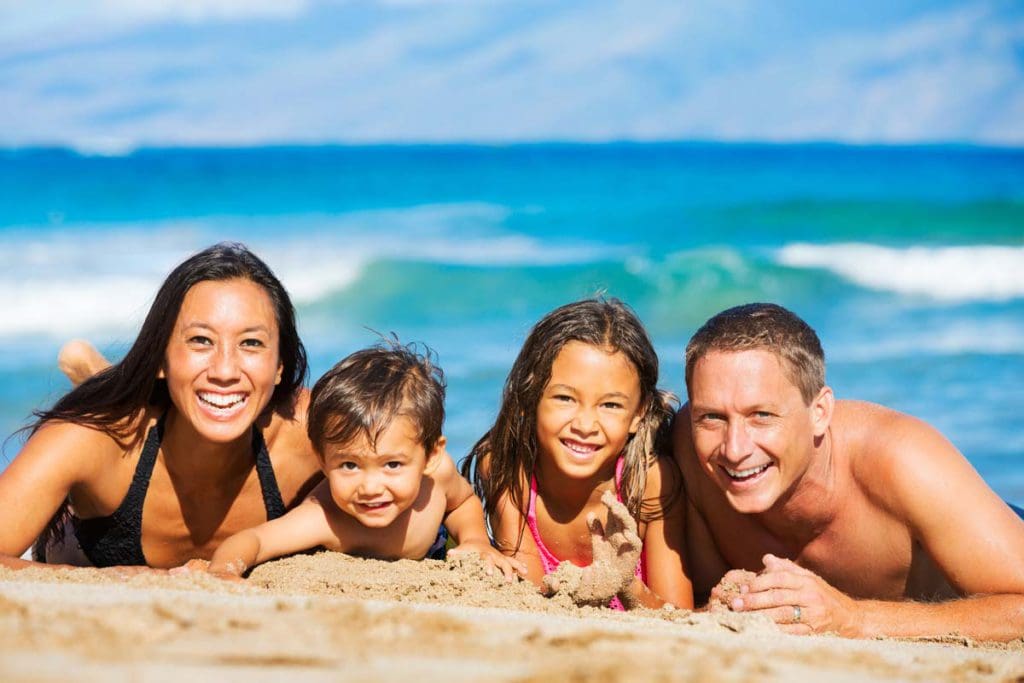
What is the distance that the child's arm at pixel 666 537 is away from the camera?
175 inches

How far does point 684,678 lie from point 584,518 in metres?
2.46

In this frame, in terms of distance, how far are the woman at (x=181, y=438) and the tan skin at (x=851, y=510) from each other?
5.24ft

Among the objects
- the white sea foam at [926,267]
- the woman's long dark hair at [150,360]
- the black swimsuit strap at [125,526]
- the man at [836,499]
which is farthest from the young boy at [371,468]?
the white sea foam at [926,267]

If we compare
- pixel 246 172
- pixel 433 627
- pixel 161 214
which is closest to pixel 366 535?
pixel 433 627

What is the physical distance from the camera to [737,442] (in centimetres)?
394

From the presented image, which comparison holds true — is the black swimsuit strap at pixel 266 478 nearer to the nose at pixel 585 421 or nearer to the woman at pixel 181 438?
the woman at pixel 181 438

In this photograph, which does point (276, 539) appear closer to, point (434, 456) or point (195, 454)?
point (195, 454)

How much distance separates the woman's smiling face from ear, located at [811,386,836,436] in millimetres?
1973

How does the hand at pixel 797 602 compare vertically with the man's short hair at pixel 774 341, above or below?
below

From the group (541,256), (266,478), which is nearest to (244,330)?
(266,478)

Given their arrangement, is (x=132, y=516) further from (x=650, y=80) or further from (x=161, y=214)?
(x=650, y=80)

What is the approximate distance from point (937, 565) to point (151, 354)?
114 inches

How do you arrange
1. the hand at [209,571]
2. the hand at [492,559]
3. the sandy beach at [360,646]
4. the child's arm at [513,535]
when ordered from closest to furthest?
the sandy beach at [360,646], the hand at [209,571], the hand at [492,559], the child's arm at [513,535]

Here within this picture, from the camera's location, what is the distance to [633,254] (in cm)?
1736
